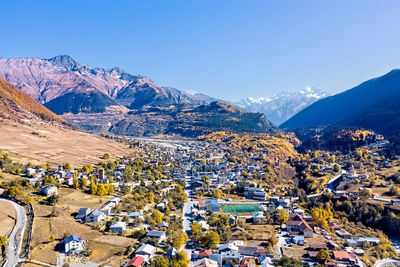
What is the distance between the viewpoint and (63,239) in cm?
3097

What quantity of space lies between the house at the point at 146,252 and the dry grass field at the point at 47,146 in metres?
48.7

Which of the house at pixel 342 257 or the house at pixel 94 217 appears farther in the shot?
the house at pixel 94 217

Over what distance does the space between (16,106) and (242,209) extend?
11642cm

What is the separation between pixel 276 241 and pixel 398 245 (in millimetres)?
21804

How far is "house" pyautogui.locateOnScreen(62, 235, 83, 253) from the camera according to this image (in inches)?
1126

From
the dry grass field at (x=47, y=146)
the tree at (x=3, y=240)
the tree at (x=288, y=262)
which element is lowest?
the tree at (x=288, y=262)

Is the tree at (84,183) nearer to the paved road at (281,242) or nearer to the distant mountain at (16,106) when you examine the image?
the paved road at (281,242)

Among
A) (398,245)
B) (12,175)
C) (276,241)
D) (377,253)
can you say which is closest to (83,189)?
(12,175)

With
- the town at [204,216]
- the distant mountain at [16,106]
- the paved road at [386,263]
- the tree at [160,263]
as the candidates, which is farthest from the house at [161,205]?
the distant mountain at [16,106]

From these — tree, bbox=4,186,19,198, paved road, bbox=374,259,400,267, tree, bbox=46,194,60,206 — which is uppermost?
tree, bbox=4,186,19,198

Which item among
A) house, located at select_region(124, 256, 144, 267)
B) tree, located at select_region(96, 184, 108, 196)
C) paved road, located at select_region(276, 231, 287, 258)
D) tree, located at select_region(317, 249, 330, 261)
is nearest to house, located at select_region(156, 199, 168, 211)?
tree, located at select_region(96, 184, 108, 196)

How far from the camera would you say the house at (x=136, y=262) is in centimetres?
2680

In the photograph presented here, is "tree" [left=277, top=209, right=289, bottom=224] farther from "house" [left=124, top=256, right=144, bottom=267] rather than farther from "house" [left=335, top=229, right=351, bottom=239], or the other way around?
"house" [left=124, top=256, right=144, bottom=267]

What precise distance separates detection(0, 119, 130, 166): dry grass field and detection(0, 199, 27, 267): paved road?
33508 millimetres
